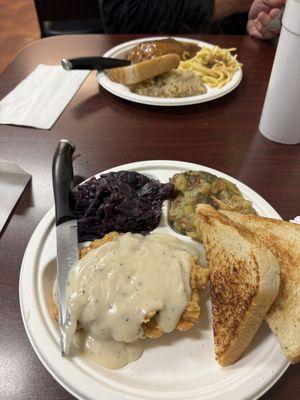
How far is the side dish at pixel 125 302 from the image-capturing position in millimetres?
960

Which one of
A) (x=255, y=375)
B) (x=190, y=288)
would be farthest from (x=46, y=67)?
(x=255, y=375)

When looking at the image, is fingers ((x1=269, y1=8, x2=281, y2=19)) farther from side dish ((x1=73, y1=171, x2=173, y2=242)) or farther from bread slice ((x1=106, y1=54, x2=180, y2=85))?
side dish ((x1=73, y1=171, x2=173, y2=242))

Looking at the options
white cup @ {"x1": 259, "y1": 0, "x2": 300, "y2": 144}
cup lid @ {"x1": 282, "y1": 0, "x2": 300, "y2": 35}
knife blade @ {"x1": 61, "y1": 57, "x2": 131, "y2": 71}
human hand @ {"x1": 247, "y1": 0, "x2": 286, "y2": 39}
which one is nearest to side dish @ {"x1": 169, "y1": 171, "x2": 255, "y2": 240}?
white cup @ {"x1": 259, "y1": 0, "x2": 300, "y2": 144}

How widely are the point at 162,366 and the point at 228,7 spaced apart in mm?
2961

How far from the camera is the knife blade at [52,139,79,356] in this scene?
0.97m

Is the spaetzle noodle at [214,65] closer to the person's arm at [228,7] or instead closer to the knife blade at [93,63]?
the knife blade at [93,63]

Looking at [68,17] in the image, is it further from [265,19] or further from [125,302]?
[125,302]

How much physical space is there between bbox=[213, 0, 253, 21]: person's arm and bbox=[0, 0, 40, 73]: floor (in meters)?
3.04

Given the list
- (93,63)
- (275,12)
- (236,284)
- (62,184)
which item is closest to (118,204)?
(62,184)

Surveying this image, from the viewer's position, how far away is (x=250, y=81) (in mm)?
2170

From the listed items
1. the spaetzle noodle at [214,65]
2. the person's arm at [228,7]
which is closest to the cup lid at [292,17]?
the spaetzle noodle at [214,65]

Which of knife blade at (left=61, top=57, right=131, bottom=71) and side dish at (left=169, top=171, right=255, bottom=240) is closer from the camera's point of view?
side dish at (left=169, top=171, right=255, bottom=240)

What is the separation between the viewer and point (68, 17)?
121 inches

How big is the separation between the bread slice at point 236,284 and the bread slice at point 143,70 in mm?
1178
